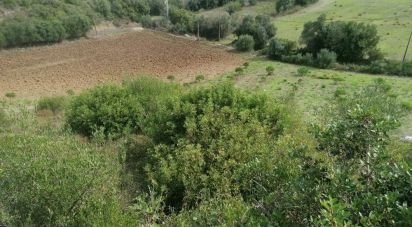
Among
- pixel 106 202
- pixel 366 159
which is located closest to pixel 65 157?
pixel 106 202

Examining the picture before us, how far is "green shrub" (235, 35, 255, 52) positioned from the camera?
66.5 m

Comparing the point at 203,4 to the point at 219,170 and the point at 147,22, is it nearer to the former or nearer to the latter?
the point at 147,22

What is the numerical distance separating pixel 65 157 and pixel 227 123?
718 centimetres

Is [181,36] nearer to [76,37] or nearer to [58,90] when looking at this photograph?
[76,37]

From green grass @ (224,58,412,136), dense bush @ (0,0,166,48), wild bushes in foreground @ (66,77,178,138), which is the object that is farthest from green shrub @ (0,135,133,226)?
dense bush @ (0,0,166,48)

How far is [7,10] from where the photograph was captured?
243 feet

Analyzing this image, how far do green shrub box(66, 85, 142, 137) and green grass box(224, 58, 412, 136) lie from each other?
632 inches

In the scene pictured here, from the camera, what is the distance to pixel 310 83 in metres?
48.5

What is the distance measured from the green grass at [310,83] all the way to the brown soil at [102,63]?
5517 mm

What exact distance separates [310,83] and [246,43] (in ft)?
66.4

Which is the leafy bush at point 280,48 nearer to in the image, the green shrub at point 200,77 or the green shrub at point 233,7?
the green shrub at point 200,77

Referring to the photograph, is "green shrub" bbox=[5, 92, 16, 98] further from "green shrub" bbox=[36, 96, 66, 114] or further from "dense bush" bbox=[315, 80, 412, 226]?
"dense bush" bbox=[315, 80, 412, 226]

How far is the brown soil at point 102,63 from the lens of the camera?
53188mm

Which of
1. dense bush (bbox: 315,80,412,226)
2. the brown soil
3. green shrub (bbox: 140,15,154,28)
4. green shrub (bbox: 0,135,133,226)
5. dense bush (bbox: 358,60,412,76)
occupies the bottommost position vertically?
the brown soil
